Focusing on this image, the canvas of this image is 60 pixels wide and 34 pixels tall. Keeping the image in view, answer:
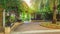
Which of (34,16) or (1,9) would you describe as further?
(34,16)

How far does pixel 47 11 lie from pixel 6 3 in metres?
12.2

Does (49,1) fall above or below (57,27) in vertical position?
above

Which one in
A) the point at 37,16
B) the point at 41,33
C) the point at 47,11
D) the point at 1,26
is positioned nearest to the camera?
the point at 41,33

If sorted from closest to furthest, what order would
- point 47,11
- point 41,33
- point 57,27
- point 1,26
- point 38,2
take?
point 41,33, point 1,26, point 57,27, point 38,2, point 47,11

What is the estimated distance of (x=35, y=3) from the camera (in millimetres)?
18406

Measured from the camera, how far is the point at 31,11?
28.7m

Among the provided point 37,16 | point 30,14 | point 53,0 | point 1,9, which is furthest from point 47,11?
point 1,9

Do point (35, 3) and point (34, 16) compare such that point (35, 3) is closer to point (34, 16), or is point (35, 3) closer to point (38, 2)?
point (38, 2)

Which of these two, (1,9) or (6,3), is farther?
(1,9)

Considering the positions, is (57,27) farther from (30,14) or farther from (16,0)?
(30,14)

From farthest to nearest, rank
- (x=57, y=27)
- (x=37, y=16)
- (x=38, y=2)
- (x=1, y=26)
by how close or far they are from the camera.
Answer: (x=37, y=16), (x=38, y=2), (x=57, y=27), (x=1, y=26)

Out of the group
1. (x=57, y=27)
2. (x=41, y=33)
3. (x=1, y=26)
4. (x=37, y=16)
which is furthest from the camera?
(x=37, y=16)

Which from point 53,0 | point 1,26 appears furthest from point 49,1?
point 1,26

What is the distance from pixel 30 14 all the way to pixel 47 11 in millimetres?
6127
